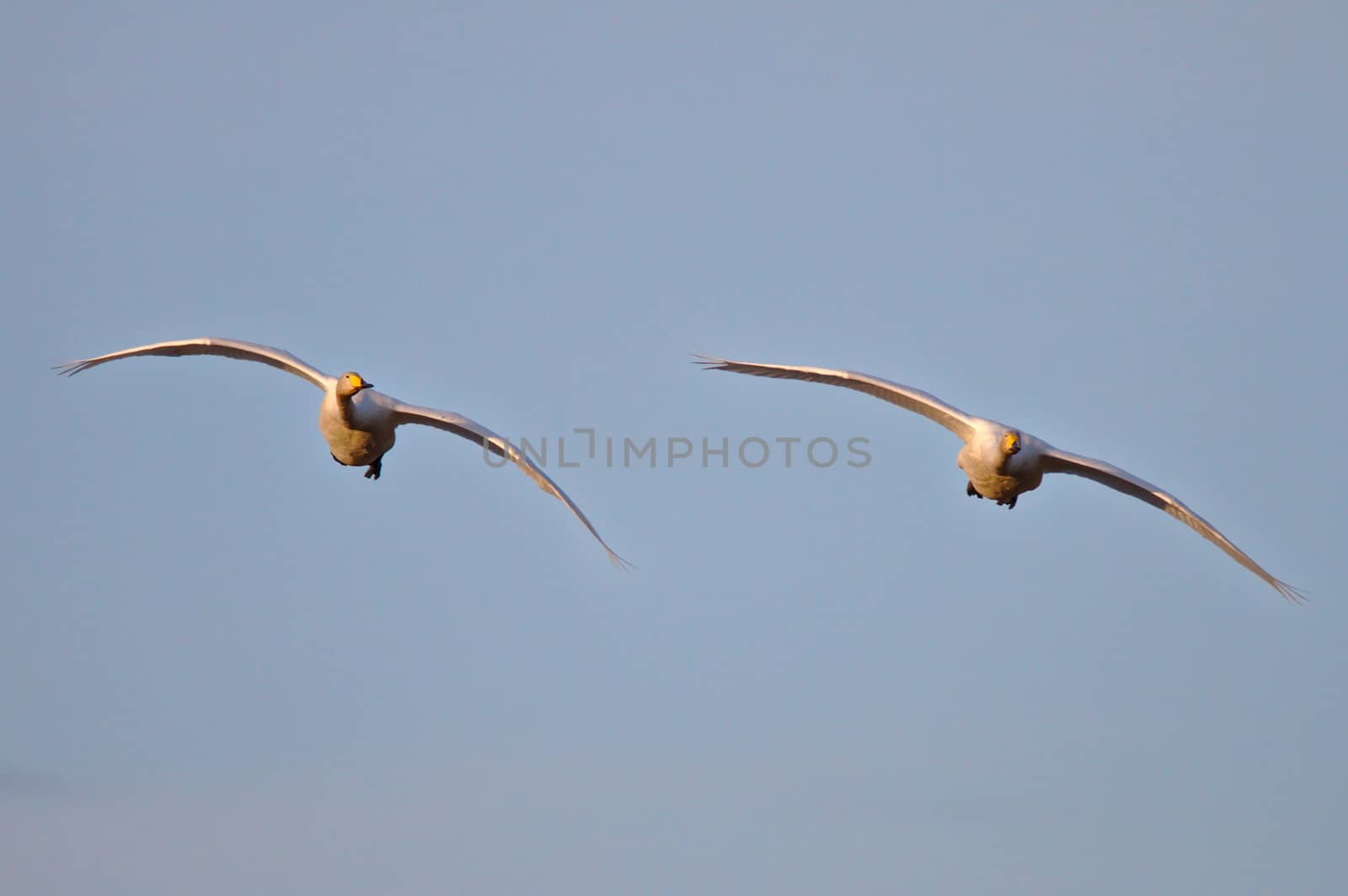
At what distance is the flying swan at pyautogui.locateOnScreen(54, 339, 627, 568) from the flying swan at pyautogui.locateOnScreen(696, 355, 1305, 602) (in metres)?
6.10

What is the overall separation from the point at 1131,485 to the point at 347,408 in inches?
694

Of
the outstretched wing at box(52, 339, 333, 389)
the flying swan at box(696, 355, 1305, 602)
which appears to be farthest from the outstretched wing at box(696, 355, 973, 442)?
the outstretched wing at box(52, 339, 333, 389)

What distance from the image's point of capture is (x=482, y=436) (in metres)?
50.7

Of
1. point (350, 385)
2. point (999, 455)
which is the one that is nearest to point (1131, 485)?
point (999, 455)

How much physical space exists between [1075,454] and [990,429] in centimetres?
214

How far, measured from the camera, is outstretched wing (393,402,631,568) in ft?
156

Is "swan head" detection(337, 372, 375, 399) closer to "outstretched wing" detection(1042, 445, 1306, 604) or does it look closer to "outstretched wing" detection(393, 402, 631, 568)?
"outstretched wing" detection(393, 402, 631, 568)

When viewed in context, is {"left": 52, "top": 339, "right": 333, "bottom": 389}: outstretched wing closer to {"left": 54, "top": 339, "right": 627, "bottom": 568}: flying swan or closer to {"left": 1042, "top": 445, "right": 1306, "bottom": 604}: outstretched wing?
{"left": 54, "top": 339, "right": 627, "bottom": 568}: flying swan

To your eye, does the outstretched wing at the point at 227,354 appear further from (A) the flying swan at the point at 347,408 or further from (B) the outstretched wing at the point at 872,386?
(B) the outstretched wing at the point at 872,386

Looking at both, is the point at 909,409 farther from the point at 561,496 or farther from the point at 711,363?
the point at 561,496

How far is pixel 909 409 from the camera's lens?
5322 cm

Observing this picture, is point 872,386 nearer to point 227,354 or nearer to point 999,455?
point 999,455

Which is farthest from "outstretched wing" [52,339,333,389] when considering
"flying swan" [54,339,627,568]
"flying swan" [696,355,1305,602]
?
"flying swan" [696,355,1305,602]

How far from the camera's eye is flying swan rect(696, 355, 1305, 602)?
51.9m
